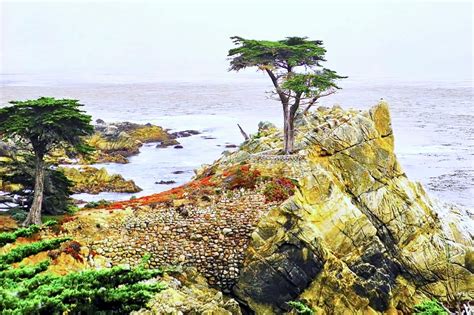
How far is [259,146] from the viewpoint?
2689cm

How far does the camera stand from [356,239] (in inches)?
679

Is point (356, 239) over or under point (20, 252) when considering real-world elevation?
under

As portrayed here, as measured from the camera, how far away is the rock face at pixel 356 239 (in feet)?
52.4

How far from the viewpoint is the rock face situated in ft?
52.4

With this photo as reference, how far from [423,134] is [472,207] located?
29.3 meters

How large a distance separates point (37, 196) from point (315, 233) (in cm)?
1007

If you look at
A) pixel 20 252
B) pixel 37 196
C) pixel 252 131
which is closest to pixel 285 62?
pixel 37 196

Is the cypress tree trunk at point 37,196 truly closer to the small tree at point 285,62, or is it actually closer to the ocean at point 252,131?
the small tree at point 285,62

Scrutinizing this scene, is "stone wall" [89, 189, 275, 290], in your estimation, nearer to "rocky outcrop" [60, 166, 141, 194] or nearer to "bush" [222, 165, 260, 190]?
"bush" [222, 165, 260, 190]

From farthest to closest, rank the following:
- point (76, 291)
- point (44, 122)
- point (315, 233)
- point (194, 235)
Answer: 1. point (194, 235)
2. point (44, 122)
3. point (315, 233)
4. point (76, 291)

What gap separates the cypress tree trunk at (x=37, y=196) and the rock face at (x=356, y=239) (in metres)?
7.64

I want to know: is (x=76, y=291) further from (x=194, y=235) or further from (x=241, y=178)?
(x=241, y=178)

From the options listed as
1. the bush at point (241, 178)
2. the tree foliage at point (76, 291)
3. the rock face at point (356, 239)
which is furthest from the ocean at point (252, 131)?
the tree foliage at point (76, 291)

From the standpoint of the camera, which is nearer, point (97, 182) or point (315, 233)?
point (315, 233)
